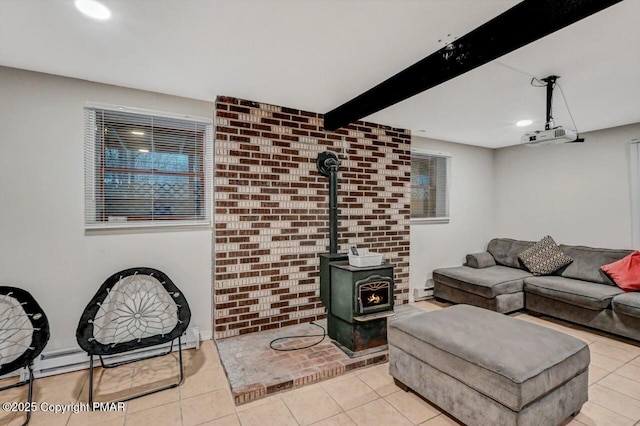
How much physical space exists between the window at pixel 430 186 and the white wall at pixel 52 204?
3342 millimetres

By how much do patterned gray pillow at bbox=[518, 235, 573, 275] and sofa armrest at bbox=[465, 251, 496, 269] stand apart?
41 centimetres

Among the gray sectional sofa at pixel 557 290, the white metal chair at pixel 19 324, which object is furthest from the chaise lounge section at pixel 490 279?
the white metal chair at pixel 19 324

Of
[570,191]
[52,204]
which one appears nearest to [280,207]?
[52,204]

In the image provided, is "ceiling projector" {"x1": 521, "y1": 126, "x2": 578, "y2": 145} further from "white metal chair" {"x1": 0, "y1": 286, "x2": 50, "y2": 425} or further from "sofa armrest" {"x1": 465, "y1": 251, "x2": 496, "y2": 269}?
"white metal chair" {"x1": 0, "y1": 286, "x2": 50, "y2": 425}

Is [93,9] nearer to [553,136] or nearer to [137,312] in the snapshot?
[137,312]

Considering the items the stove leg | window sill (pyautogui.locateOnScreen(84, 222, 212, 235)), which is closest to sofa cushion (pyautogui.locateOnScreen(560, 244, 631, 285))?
the stove leg

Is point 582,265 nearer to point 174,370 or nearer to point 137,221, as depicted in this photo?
point 174,370

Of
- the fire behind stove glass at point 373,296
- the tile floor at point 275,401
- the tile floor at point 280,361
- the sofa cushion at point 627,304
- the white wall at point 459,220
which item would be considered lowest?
the tile floor at point 275,401

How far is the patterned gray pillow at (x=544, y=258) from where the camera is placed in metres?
4.02

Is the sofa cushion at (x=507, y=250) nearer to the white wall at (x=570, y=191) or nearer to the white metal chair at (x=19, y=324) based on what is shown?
the white wall at (x=570, y=191)

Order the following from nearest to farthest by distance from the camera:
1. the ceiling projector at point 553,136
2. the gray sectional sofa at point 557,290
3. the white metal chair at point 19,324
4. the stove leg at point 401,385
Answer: the white metal chair at point 19,324 < the stove leg at point 401,385 < the ceiling projector at point 553,136 < the gray sectional sofa at point 557,290

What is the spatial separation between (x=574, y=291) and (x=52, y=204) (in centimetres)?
509

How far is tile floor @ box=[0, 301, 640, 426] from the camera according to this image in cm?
195

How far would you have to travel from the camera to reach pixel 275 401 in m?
2.13
